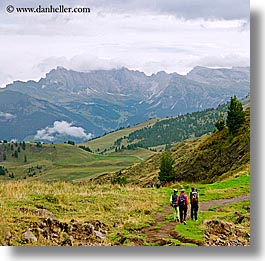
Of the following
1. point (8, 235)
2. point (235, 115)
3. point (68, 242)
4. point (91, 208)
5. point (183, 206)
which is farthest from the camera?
point (235, 115)

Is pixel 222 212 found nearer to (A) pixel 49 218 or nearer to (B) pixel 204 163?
(A) pixel 49 218

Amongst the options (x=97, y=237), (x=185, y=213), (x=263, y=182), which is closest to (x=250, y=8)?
(x=263, y=182)

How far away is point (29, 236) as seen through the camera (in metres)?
10.5

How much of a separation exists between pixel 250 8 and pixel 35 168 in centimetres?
18491

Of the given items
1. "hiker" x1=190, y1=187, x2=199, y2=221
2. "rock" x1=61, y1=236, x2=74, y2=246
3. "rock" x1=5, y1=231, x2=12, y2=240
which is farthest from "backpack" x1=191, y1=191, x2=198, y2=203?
"rock" x1=5, y1=231, x2=12, y2=240

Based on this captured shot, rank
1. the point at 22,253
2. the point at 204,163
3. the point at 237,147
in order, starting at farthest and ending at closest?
the point at 204,163 → the point at 237,147 → the point at 22,253

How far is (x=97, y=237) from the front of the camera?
10.8 meters

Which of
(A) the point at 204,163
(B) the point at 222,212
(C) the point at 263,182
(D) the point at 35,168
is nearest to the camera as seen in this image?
(C) the point at 263,182

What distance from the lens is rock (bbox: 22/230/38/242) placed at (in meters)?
10.4

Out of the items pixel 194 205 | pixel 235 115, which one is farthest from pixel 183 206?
pixel 235 115

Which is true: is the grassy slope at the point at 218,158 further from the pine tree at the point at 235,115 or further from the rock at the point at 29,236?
the rock at the point at 29,236
